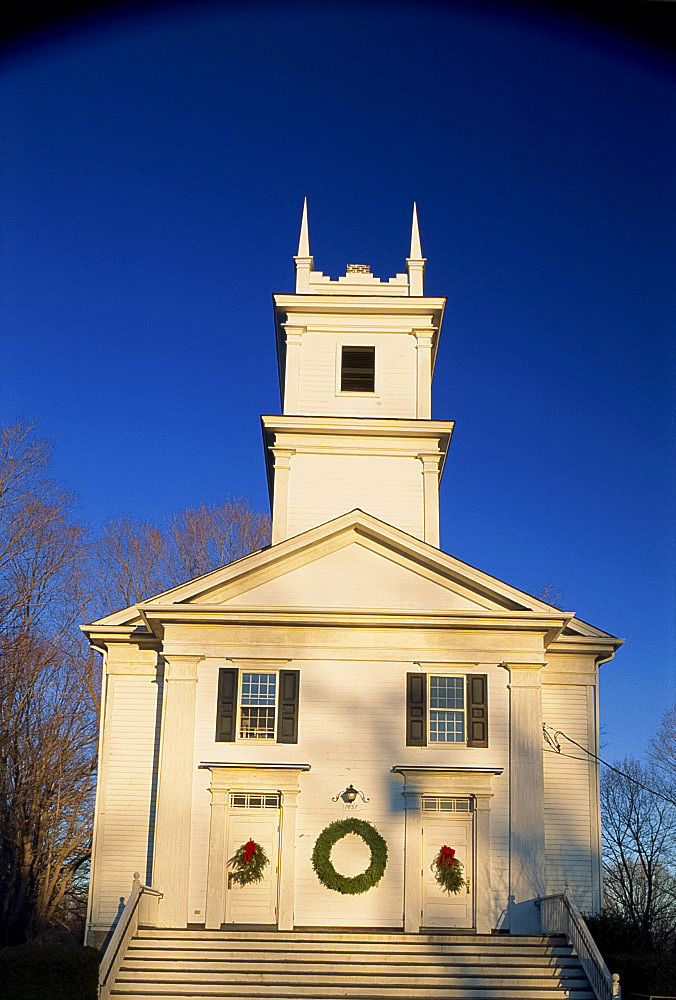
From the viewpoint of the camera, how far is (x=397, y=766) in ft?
72.7

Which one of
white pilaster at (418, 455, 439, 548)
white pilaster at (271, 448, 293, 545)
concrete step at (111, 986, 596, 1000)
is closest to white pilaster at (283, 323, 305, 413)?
white pilaster at (271, 448, 293, 545)

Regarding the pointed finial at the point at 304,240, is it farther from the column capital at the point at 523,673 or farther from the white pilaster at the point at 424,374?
the column capital at the point at 523,673

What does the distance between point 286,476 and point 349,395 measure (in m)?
2.74

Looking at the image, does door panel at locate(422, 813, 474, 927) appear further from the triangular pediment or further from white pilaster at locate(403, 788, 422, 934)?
the triangular pediment

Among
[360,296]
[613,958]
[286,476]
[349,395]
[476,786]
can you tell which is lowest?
[613,958]

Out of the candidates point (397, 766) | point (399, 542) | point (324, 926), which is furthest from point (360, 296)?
point (324, 926)

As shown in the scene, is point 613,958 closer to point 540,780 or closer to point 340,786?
point 540,780

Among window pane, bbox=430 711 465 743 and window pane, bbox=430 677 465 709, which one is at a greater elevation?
window pane, bbox=430 677 465 709

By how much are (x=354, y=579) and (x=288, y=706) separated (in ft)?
9.53

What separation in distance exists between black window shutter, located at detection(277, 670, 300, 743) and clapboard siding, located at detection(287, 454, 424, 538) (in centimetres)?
546

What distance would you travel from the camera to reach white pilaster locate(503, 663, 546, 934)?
70.5 feet

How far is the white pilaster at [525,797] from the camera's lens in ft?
70.5

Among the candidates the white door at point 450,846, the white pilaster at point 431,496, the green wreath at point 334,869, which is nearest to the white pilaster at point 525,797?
the white door at point 450,846

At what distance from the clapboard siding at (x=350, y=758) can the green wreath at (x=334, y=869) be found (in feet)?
0.41
